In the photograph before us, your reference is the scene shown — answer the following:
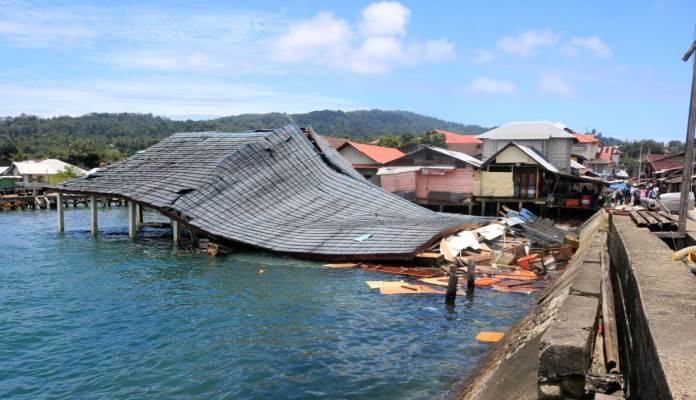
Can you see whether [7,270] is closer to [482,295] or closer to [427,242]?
[427,242]

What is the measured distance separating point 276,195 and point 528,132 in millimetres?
33903

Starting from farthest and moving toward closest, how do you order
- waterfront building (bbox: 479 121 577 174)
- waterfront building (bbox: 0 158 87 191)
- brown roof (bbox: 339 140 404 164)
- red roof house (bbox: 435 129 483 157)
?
red roof house (bbox: 435 129 483 157), waterfront building (bbox: 0 158 87 191), brown roof (bbox: 339 140 404 164), waterfront building (bbox: 479 121 577 174)

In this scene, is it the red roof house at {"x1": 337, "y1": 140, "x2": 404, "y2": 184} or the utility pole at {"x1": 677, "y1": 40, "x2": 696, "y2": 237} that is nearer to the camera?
the utility pole at {"x1": 677, "y1": 40, "x2": 696, "y2": 237}

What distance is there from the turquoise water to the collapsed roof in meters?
1.86

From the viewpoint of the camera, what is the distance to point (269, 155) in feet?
106

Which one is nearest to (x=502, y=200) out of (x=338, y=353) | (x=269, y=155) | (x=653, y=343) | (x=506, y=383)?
(x=269, y=155)

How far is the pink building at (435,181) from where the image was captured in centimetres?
4484

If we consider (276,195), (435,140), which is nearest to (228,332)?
(276,195)

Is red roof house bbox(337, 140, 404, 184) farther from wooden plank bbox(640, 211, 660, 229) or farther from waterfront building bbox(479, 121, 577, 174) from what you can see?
wooden plank bbox(640, 211, 660, 229)

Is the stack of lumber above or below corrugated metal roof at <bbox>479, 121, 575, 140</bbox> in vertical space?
below

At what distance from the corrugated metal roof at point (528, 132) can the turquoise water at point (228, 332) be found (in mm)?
37207

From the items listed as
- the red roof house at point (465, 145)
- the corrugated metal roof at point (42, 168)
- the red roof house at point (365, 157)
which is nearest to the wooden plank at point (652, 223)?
the red roof house at point (365, 157)

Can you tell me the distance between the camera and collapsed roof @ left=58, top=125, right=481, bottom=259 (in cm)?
2467

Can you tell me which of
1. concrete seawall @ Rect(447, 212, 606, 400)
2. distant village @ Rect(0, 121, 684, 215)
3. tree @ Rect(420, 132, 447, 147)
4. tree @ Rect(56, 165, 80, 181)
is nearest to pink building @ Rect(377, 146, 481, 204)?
distant village @ Rect(0, 121, 684, 215)
